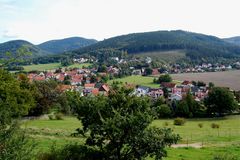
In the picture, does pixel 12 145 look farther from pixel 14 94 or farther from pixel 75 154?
pixel 14 94

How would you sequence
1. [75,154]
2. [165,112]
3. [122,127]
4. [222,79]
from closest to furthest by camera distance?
[122,127] < [75,154] < [165,112] < [222,79]

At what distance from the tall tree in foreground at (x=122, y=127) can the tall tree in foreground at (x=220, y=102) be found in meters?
56.8

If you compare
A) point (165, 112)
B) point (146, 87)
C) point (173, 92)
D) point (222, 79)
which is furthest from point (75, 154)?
point (222, 79)

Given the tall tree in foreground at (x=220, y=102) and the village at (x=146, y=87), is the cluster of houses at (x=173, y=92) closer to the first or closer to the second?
the village at (x=146, y=87)

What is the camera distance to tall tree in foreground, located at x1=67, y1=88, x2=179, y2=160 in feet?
59.3

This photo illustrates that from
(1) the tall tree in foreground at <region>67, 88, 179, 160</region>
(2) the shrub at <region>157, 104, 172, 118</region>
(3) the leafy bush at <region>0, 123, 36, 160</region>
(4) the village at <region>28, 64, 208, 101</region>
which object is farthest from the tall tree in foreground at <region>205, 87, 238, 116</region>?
(3) the leafy bush at <region>0, 123, 36, 160</region>

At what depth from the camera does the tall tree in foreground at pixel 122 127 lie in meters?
18.1

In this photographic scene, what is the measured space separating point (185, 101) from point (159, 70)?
120 metres

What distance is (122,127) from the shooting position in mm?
18094

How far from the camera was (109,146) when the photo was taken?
19.3 metres

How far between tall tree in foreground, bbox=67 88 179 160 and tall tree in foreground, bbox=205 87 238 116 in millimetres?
56767

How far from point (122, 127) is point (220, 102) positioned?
59.2 meters

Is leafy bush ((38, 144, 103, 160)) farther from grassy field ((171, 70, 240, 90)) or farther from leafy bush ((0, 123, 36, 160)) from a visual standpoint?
grassy field ((171, 70, 240, 90))

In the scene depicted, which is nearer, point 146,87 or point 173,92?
point 173,92
